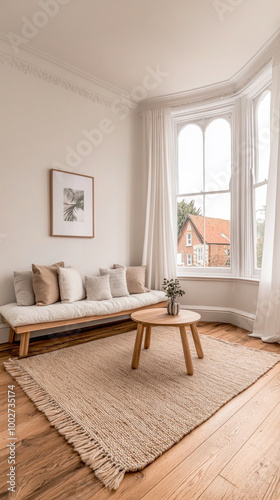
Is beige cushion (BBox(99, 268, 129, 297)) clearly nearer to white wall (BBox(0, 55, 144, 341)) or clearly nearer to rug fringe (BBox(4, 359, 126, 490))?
white wall (BBox(0, 55, 144, 341))

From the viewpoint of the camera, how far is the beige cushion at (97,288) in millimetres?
3354

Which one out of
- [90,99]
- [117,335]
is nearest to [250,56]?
[90,99]

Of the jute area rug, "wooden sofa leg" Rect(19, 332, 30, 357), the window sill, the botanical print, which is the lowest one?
the jute area rug

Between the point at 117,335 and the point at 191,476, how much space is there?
213cm

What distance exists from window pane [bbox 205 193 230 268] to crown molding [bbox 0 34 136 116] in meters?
1.91

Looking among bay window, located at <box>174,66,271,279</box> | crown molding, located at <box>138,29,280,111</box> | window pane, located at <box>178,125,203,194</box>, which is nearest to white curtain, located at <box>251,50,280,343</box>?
crown molding, located at <box>138,29,280,111</box>

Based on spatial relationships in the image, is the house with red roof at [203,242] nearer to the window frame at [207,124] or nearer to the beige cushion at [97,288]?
the window frame at [207,124]

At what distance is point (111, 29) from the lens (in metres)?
2.97

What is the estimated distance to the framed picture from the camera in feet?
11.6

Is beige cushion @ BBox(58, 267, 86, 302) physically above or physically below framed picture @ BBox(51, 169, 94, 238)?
below

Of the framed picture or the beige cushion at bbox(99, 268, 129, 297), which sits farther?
the beige cushion at bbox(99, 268, 129, 297)

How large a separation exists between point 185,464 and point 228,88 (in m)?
4.28

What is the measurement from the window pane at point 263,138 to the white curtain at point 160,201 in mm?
1219

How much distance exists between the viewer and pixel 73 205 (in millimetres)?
3684
